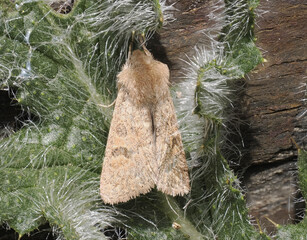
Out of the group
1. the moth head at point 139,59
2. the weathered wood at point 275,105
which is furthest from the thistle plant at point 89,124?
the weathered wood at point 275,105

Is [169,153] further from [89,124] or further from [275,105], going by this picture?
[275,105]

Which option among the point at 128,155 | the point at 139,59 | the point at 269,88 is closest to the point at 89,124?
the point at 128,155

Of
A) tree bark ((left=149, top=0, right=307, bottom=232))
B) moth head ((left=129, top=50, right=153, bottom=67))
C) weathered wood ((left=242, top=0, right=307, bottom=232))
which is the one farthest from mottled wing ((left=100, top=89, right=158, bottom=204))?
weathered wood ((left=242, top=0, right=307, bottom=232))

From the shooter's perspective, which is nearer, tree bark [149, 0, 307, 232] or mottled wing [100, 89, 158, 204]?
mottled wing [100, 89, 158, 204]

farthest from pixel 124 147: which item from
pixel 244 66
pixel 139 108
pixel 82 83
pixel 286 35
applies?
pixel 286 35

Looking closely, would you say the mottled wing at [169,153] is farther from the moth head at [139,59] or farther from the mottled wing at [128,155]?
the moth head at [139,59]

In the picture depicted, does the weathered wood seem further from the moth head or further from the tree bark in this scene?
the moth head
